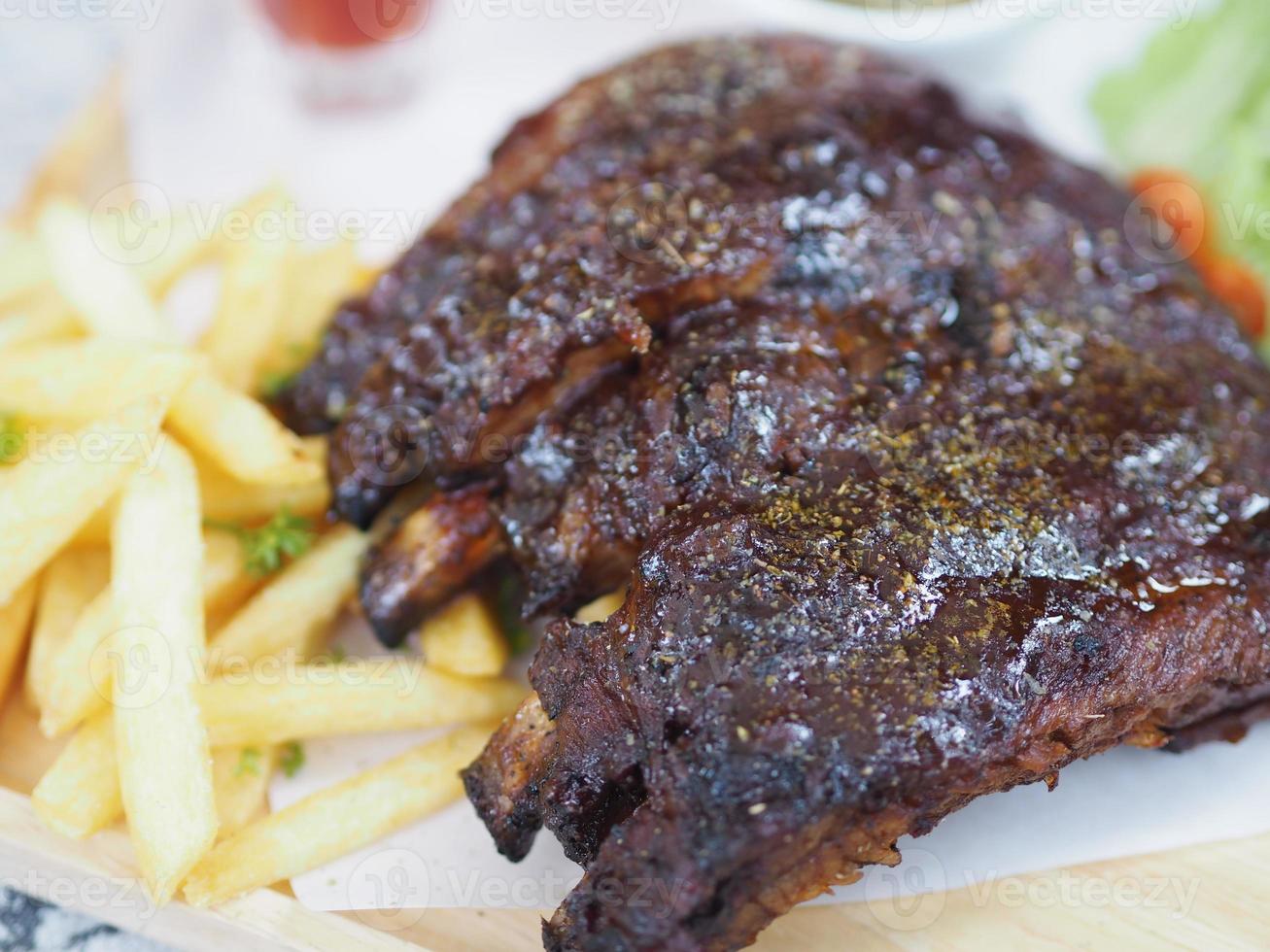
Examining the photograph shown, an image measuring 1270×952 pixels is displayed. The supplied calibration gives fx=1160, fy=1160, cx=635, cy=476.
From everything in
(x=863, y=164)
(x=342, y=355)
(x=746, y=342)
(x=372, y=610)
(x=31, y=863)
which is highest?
(x=863, y=164)

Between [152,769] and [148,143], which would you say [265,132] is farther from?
[152,769]

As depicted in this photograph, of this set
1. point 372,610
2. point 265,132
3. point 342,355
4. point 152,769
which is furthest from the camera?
point 265,132

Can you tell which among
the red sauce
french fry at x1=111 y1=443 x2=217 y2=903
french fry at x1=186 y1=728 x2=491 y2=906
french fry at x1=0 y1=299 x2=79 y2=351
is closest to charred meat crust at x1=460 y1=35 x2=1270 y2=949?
french fry at x1=186 y1=728 x2=491 y2=906

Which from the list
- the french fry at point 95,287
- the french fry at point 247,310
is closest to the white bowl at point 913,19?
the french fry at point 247,310

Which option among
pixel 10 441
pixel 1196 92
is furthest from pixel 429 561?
pixel 1196 92

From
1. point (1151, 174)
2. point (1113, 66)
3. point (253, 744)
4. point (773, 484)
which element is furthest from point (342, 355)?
point (1113, 66)

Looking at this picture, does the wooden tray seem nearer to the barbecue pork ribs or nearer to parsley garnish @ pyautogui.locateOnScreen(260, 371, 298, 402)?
the barbecue pork ribs

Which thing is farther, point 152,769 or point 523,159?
point 523,159
